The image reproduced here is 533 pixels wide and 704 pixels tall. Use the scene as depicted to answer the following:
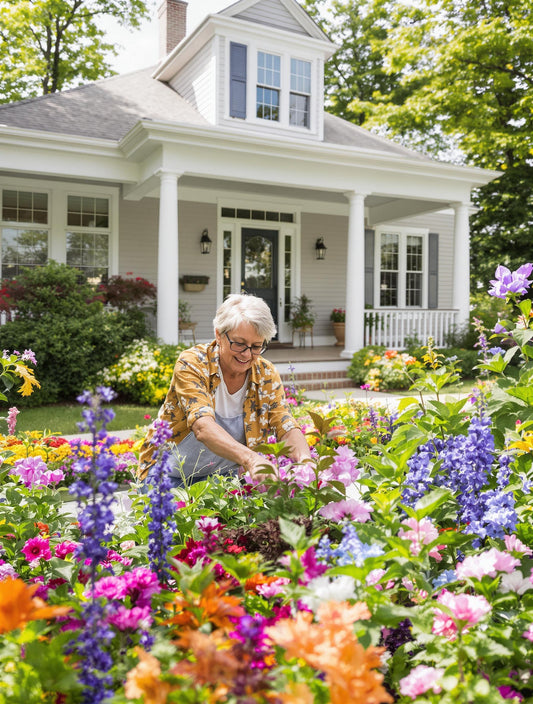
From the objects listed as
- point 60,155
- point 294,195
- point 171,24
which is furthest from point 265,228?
point 171,24

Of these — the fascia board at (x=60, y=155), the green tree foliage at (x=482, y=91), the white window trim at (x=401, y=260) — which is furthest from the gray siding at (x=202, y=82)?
the green tree foliage at (x=482, y=91)

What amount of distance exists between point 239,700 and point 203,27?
11149mm

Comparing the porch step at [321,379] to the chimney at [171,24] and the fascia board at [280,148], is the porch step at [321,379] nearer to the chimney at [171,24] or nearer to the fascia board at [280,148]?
the fascia board at [280,148]

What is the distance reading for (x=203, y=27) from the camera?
33.1 feet

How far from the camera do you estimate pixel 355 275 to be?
1027 cm

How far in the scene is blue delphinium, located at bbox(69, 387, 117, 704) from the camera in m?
0.85

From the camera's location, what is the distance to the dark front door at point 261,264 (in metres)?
12.0

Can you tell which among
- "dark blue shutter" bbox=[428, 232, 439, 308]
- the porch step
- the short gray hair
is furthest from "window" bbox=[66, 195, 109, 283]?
the short gray hair

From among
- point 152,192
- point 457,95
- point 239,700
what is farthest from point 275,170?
point 239,700

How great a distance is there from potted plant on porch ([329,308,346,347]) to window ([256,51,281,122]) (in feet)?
13.8

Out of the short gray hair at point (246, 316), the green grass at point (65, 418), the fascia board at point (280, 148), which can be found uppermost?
the fascia board at point (280, 148)

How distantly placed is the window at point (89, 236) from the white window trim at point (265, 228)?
7.31 ft

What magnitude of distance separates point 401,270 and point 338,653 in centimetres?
1399

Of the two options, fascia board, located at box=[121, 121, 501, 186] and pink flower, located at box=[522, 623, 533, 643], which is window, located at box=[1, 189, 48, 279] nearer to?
fascia board, located at box=[121, 121, 501, 186]
